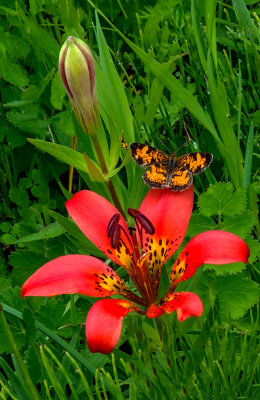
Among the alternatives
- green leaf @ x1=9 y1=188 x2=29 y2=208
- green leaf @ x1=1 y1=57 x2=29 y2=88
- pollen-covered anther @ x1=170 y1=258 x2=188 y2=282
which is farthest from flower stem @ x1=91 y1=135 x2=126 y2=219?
green leaf @ x1=1 y1=57 x2=29 y2=88

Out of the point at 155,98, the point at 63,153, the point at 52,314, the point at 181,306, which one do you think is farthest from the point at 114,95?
the point at 181,306

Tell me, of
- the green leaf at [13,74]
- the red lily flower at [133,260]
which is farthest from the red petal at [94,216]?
the green leaf at [13,74]

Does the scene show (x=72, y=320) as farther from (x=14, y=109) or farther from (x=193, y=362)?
(x=14, y=109)

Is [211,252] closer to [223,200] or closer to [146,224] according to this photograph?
[146,224]

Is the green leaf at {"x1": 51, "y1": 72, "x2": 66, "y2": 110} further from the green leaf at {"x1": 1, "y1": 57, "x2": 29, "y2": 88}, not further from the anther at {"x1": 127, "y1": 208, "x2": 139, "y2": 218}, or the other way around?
the anther at {"x1": 127, "y1": 208, "x2": 139, "y2": 218}

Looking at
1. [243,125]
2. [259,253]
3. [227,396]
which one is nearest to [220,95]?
[243,125]

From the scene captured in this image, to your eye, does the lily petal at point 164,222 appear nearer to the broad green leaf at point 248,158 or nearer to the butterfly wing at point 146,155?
the butterfly wing at point 146,155
